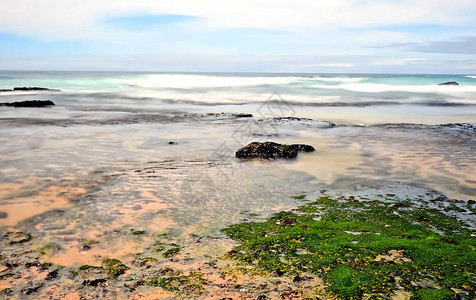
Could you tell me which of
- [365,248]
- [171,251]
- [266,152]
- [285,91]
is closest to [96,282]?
[171,251]

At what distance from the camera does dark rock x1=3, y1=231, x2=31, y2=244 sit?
20.5 feet

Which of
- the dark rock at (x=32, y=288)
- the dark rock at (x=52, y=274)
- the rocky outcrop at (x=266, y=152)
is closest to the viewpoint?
the dark rock at (x=32, y=288)

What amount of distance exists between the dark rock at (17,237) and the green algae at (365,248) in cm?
343

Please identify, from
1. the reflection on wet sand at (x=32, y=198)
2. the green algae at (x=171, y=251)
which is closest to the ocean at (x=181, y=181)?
the reflection on wet sand at (x=32, y=198)

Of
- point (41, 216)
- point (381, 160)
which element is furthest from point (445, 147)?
point (41, 216)

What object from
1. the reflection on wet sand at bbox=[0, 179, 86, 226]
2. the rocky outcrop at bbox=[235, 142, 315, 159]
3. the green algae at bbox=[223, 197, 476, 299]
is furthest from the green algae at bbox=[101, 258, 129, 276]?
the rocky outcrop at bbox=[235, 142, 315, 159]

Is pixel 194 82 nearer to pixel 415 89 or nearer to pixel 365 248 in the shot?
pixel 415 89

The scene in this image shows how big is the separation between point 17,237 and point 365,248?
581cm

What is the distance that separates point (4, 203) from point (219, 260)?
539cm

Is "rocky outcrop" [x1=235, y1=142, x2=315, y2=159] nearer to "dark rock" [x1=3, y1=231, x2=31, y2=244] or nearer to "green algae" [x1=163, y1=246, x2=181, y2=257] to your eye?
"green algae" [x1=163, y1=246, x2=181, y2=257]

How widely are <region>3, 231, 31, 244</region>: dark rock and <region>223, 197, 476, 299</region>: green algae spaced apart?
343 centimetres

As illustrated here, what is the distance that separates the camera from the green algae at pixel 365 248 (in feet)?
16.4

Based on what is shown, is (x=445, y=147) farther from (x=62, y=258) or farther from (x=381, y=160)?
(x=62, y=258)

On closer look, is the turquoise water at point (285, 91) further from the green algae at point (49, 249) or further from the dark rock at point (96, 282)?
the dark rock at point (96, 282)
